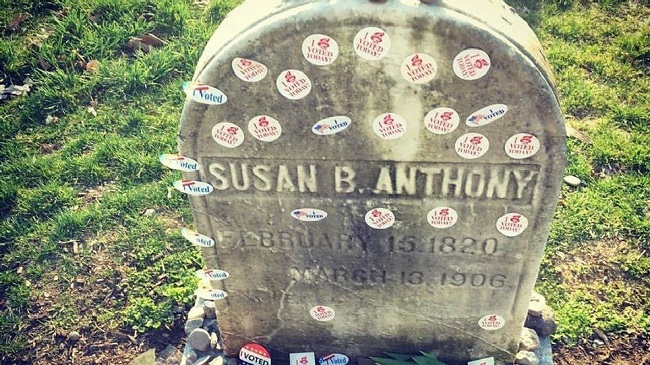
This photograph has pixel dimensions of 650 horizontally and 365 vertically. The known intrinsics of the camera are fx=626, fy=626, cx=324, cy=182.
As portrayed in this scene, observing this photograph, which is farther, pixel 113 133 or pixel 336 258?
pixel 113 133

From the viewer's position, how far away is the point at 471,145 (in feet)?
7.07

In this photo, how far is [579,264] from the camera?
3498 mm

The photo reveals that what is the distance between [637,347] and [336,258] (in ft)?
5.39

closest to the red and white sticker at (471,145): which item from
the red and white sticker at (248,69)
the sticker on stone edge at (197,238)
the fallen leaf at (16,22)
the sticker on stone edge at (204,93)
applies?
the red and white sticker at (248,69)

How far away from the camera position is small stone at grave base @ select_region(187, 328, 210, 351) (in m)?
3.04

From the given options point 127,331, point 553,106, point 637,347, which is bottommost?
point 127,331

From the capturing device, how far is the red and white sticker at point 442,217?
2.36 metres

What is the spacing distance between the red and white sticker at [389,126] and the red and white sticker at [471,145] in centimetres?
20

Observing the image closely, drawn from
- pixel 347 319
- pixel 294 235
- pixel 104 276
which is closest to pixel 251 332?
pixel 347 319

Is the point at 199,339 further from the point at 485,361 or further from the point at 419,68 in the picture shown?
the point at 419,68

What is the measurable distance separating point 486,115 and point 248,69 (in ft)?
2.62

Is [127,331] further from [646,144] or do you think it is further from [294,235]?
[646,144]

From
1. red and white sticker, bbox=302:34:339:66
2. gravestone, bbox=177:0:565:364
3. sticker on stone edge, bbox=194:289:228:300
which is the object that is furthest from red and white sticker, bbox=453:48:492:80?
sticker on stone edge, bbox=194:289:228:300

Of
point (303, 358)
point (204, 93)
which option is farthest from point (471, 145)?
point (303, 358)
